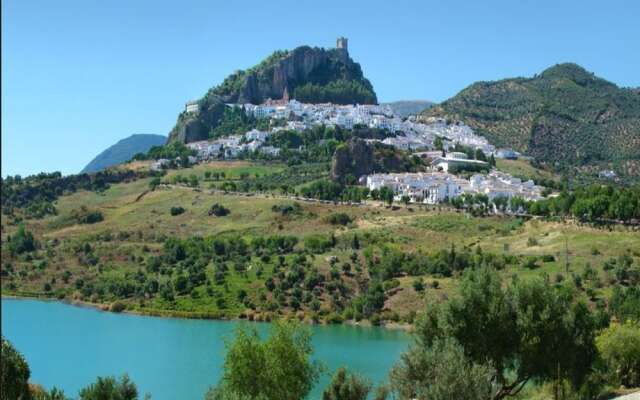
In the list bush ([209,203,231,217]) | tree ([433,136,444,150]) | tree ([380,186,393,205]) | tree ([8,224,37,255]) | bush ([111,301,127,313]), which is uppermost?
tree ([433,136,444,150])

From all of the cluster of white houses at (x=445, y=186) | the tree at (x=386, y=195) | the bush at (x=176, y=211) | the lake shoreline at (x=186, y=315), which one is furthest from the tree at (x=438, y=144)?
the lake shoreline at (x=186, y=315)

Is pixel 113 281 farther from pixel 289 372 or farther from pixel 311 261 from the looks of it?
pixel 289 372

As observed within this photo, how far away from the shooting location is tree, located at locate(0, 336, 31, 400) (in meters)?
19.7

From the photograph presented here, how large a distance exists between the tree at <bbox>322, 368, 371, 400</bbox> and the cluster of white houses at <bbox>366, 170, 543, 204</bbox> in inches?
2385

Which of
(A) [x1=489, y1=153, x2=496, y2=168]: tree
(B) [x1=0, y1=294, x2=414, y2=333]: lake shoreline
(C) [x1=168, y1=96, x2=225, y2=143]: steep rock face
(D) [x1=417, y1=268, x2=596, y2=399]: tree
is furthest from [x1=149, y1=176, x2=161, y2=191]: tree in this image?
(D) [x1=417, y1=268, x2=596, y2=399]: tree

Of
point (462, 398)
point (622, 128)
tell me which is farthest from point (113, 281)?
point (622, 128)

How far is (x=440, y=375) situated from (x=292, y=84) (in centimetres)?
12499

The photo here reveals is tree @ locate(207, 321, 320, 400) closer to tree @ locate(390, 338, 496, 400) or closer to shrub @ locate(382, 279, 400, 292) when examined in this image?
tree @ locate(390, 338, 496, 400)

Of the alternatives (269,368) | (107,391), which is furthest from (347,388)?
(107,391)

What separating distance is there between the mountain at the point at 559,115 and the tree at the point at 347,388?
88.1m

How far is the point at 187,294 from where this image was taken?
207 ft

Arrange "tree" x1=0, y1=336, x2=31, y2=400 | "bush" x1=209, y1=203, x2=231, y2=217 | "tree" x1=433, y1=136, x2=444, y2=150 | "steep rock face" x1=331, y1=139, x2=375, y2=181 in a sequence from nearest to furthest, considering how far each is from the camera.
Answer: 1. "tree" x1=0, y1=336, x2=31, y2=400
2. "bush" x1=209, y1=203, x2=231, y2=217
3. "steep rock face" x1=331, y1=139, x2=375, y2=181
4. "tree" x1=433, y1=136, x2=444, y2=150

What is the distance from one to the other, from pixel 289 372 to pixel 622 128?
338 feet

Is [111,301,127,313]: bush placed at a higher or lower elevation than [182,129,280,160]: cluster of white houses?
lower
